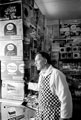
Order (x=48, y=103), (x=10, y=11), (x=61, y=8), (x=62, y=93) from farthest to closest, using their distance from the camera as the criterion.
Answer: (x=61, y=8) < (x=10, y=11) < (x=48, y=103) < (x=62, y=93)

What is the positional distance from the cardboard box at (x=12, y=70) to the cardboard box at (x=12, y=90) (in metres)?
0.07

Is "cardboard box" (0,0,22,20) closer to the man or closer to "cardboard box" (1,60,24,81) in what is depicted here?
"cardboard box" (1,60,24,81)

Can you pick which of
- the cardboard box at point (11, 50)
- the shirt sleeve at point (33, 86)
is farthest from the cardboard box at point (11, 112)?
the cardboard box at point (11, 50)

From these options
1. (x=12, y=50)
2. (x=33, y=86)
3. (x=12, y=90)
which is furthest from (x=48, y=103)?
(x=12, y=50)

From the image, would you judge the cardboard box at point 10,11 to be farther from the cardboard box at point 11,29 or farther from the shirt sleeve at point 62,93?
the shirt sleeve at point 62,93

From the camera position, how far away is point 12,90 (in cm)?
200

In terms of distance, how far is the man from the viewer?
1.38 meters

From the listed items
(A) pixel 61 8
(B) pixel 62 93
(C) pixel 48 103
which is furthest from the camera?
(A) pixel 61 8

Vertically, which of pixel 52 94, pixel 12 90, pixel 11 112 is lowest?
pixel 11 112

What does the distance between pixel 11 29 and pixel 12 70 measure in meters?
0.55

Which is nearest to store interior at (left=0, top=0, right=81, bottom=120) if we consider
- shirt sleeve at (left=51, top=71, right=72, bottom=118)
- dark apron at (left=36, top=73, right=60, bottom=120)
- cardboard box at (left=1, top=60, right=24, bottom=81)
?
cardboard box at (left=1, top=60, right=24, bottom=81)

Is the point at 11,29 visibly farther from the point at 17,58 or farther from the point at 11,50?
the point at 17,58

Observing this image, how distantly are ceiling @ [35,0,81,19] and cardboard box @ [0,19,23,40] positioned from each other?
3.16 feet

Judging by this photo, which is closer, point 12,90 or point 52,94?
point 52,94
